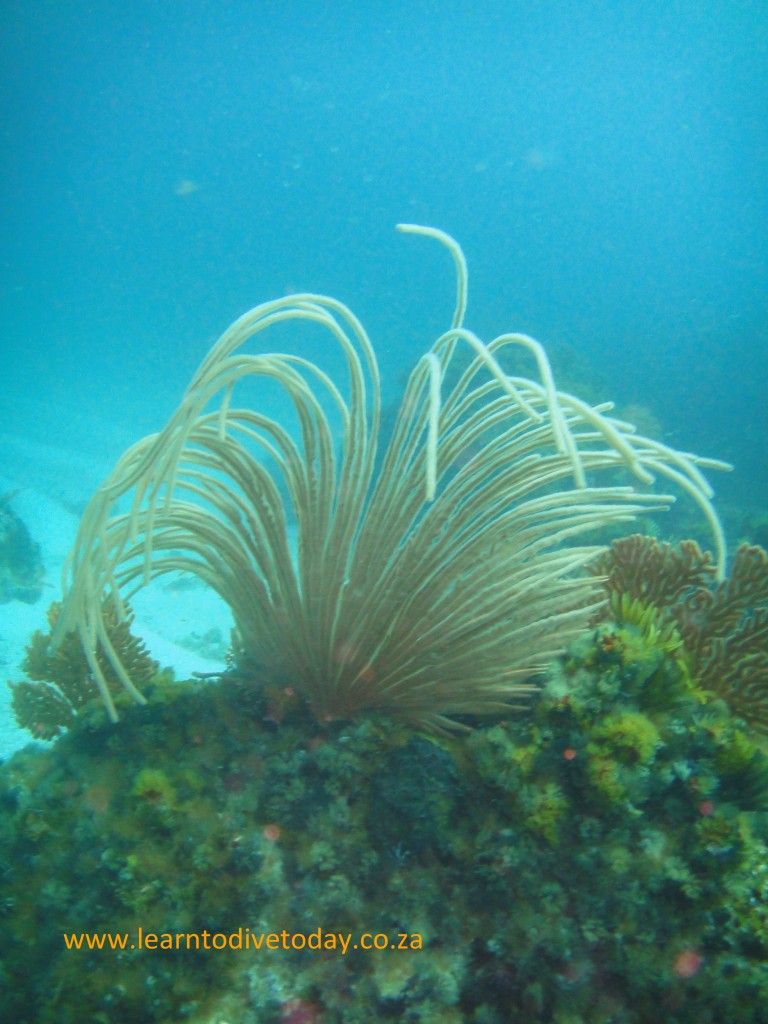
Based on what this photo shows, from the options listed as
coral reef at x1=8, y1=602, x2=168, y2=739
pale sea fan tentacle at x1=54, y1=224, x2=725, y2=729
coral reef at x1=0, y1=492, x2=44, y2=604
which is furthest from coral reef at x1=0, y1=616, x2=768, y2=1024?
coral reef at x1=0, y1=492, x2=44, y2=604

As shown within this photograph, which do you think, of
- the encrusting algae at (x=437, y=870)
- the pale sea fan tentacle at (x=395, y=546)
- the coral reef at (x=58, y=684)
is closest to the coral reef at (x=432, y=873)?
the encrusting algae at (x=437, y=870)

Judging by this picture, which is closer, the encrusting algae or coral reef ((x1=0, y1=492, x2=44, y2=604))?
the encrusting algae

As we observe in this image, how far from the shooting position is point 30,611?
8.92m

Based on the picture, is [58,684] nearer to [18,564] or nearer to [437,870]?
[437,870]

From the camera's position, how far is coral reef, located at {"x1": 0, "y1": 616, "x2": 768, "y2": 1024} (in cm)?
153

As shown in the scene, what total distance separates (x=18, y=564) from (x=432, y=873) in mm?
11011

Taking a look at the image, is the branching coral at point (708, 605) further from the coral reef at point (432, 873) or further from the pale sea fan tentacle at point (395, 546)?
the pale sea fan tentacle at point (395, 546)

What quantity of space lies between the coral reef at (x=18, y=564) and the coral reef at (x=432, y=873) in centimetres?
907

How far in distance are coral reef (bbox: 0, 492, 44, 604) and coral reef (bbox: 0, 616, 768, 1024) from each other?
9.07 metres

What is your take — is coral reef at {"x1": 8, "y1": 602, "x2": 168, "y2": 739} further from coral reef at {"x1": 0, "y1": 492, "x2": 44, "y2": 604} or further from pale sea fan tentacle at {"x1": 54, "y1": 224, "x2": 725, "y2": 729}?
coral reef at {"x1": 0, "y1": 492, "x2": 44, "y2": 604}

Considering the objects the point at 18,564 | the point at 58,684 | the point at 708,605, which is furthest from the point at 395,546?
the point at 18,564

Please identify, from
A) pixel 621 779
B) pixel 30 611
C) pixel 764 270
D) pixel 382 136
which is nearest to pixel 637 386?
pixel 30 611

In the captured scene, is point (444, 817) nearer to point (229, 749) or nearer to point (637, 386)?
point (229, 749)

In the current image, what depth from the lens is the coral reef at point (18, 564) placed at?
955cm
